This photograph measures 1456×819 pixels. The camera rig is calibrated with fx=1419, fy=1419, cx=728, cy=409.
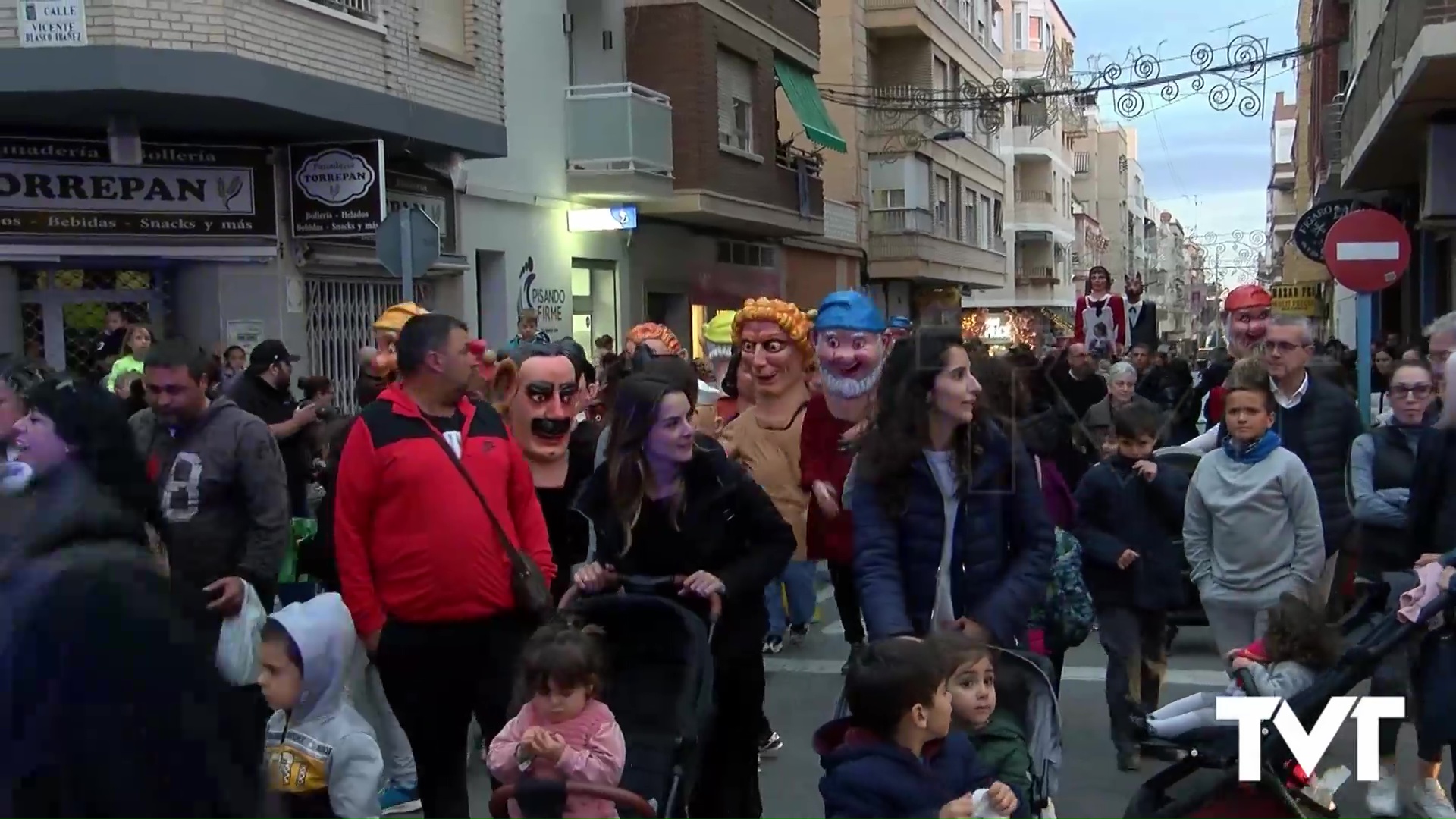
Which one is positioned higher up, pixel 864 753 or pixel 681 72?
pixel 681 72

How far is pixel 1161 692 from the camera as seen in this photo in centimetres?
751

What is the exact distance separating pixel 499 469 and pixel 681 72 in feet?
56.9

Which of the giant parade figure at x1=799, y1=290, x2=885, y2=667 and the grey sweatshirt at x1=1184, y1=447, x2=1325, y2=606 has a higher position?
the giant parade figure at x1=799, y1=290, x2=885, y2=667

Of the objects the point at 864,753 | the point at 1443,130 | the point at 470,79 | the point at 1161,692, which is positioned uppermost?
the point at 470,79

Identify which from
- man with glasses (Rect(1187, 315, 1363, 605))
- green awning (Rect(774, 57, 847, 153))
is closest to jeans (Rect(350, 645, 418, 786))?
man with glasses (Rect(1187, 315, 1363, 605))

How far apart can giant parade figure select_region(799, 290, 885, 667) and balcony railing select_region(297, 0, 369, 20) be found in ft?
33.0

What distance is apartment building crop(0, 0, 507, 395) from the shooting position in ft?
38.1

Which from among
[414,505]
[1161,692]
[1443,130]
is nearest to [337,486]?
[414,505]

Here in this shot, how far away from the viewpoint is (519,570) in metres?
4.85

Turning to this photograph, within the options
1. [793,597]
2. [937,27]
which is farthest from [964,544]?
[937,27]

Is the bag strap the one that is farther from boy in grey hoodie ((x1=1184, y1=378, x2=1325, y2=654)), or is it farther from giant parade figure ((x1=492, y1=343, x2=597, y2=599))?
boy in grey hoodie ((x1=1184, y1=378, x2=1325, y2=654))

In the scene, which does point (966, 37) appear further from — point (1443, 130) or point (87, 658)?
point (87, 658)

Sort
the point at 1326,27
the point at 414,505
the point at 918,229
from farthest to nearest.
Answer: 1. the point at 918,229
2. the point at 1326,27
3. the point at 414,505

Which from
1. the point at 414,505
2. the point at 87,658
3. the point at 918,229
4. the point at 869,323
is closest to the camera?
the point at 87,658
